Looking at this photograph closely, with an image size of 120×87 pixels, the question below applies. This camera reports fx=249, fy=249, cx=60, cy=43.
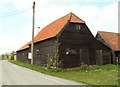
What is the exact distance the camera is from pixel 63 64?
103ft

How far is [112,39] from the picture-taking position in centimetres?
4162

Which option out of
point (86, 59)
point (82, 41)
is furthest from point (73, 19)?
point (86, 59)

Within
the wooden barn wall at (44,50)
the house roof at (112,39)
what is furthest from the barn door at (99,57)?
the wooden barn wall at (44,50)

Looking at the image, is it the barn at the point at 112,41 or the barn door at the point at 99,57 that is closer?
the barn door at the point at 99,57

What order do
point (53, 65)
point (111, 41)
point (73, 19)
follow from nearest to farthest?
point (53, 65)
point (73, 19)
point (111, 41)

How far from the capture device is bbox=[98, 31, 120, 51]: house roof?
39.0 m

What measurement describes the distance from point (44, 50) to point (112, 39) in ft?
42.0

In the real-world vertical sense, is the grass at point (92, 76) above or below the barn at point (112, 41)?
below

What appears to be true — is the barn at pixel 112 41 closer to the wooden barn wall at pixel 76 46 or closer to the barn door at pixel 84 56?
the wooden barn wall at pixel 76 46

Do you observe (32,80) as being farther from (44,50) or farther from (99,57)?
(99,57)

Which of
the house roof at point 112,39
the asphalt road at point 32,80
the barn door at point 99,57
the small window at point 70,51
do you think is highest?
the house roof at point 112,39

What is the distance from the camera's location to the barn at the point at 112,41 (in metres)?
37.3

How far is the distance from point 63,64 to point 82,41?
427 cm

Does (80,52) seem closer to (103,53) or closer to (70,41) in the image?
(70,41)
